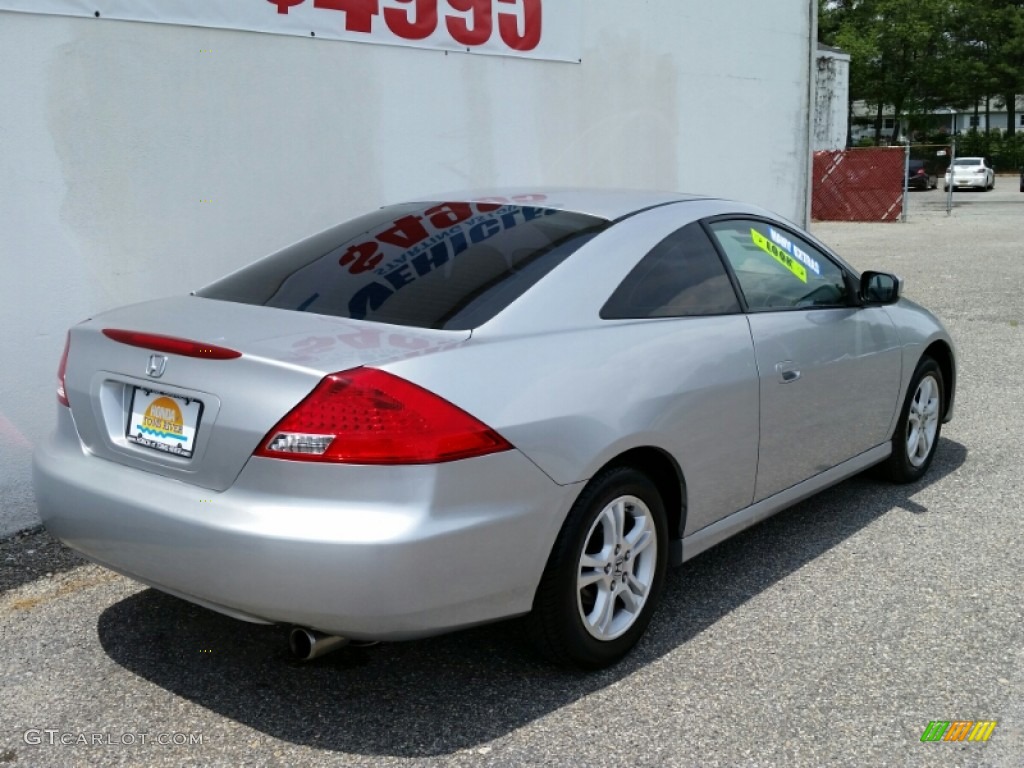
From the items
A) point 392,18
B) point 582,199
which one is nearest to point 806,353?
point 582,199

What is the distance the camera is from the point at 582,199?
13.6 ft

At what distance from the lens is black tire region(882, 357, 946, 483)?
17.1ft

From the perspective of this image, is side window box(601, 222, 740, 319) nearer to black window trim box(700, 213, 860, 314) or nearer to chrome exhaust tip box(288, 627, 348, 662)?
black window trim box(700, 213, 860, 314)

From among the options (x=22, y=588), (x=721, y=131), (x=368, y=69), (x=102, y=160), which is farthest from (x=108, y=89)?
(x=721, y=131)

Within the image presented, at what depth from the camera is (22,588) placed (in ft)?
14.1

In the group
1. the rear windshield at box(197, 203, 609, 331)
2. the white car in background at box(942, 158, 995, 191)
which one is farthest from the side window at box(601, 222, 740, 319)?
the white car in background at box(942, 158, 995, 191)

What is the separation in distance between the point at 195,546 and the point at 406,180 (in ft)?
13.5

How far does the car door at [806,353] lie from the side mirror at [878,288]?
0.04 metres

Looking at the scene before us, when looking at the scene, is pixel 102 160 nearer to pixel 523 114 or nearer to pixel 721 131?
pixel 523 114

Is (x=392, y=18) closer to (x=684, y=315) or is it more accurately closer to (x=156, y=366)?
(x=684, y=315)

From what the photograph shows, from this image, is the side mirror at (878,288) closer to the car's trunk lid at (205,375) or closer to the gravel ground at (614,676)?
the gravel ground at (614,676)

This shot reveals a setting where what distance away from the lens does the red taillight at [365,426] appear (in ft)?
9.14

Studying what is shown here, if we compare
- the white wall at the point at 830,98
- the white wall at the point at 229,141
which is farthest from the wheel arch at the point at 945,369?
the white wall at the point at 830,98

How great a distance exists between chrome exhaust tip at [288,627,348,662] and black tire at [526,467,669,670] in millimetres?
598
